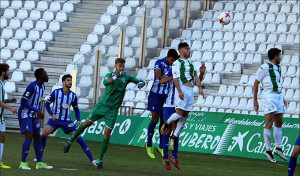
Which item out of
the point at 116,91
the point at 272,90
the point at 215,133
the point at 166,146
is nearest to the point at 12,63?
the point at 215,133

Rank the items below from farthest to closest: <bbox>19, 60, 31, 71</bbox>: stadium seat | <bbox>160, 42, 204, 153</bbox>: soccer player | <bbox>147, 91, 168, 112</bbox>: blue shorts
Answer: <bbox>19, 60, 31, 71</bbox>: stadium seat → <bbox>147, 91, 168, 112</bbox>: blue shorts → <bbox>160, 42, 204, 153</bbox>: soccer player

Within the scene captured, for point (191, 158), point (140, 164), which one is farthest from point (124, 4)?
point (140, 164)

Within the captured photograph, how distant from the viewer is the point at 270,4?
85.4ft

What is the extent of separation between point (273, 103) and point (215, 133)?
6.59 metres

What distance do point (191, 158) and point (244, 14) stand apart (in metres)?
10.5

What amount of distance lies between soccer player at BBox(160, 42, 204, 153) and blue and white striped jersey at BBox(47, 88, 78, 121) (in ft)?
6.07

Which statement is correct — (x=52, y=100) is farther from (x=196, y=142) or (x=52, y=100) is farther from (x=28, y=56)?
(x=28, y=56)

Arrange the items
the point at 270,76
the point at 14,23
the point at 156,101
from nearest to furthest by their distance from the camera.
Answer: the point at 270,76 → the point at 156,101 → the point at 14,23

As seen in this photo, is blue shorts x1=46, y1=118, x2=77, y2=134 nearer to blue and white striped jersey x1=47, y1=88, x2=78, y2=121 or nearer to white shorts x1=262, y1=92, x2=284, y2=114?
blue and white striped jersey x1=47, y1=88, x2=78, y2=121

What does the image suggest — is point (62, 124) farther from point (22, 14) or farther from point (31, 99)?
point (22, 14)

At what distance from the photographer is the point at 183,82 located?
483 inches

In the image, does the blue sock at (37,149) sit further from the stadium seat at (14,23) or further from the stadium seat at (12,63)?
the stadium seat at (14,23)

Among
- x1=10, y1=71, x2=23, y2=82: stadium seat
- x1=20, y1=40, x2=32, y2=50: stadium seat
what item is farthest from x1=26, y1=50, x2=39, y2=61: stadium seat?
x1=10, y1=71, x2=23, y2=82: stadium seat

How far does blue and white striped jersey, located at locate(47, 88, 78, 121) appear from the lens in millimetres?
12961
